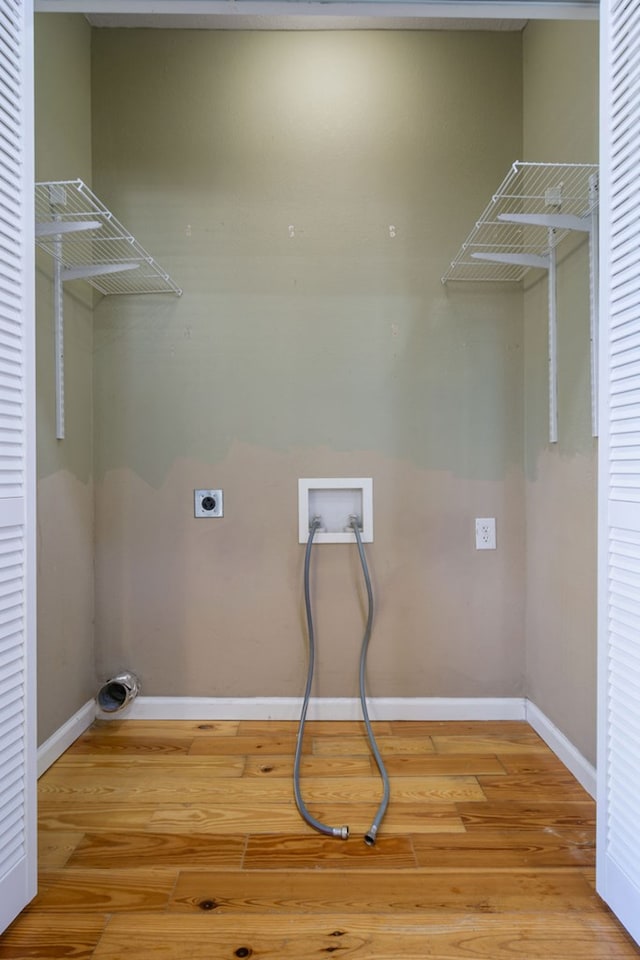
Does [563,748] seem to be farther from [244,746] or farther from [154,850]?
[154,850]

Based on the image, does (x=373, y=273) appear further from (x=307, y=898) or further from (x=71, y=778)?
(x=71, y=778)

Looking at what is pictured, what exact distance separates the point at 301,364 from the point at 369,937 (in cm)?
155

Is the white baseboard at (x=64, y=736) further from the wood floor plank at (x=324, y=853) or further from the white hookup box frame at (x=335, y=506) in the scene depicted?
→ the white hookup box frame at (x=335, y=506)

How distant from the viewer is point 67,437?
1649 millimetres

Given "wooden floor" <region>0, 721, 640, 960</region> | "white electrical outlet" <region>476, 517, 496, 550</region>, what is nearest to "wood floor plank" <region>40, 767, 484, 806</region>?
"wooden floor" <region>0, 721, 640, 960</region>

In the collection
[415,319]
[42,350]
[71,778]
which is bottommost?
[71,778]

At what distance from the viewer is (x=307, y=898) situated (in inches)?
41.4

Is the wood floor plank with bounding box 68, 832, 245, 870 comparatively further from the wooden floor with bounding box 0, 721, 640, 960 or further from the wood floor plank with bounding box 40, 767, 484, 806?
the wood floor plank with bounding box 40, 767, 484, 806

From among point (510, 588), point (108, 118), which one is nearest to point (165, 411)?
point (108, 118)

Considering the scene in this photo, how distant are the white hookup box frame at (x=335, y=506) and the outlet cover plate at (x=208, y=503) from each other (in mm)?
289

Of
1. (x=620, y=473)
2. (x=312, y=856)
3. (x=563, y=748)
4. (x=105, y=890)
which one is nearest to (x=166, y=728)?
(x=105, y=890)

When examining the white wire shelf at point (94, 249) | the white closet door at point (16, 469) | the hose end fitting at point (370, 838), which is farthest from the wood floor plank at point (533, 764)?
the white wire shelf at point (94, 249)

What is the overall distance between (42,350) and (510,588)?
1753 mm

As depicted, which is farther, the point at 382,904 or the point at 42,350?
the point at 42,350
